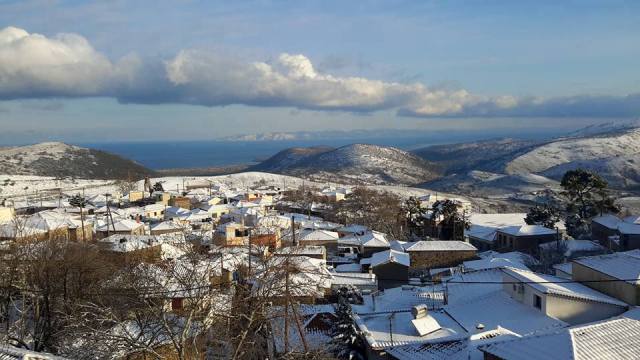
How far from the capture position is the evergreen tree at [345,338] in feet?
57.0

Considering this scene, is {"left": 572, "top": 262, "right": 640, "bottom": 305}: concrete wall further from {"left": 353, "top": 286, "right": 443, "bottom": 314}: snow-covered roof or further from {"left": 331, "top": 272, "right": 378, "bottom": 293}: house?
{"left": 331, "top": 272, "right": 378, "bottom": 293}: house

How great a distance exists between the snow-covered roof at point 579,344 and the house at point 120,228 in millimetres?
32865

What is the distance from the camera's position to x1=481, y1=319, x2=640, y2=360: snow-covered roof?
13125 mm

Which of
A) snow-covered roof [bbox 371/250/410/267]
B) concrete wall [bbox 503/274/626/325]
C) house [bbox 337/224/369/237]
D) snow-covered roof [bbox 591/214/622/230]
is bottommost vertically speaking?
house [bbox 337/224/369/237]

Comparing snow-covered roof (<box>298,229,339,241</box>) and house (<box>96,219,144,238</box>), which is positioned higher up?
house (<box>96,219,144,238</box>)

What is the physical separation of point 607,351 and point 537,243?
98.1ft

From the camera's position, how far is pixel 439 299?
2216 centimetres

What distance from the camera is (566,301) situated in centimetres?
1825

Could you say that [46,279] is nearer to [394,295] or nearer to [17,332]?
[17,332]

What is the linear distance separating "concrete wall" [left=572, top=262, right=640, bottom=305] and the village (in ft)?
0.16

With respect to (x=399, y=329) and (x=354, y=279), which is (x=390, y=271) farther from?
(x=399, y=329)

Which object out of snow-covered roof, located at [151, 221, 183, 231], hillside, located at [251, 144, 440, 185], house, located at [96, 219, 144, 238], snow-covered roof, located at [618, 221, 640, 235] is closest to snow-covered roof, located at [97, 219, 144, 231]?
house, located at [96, 219, 144, 238]

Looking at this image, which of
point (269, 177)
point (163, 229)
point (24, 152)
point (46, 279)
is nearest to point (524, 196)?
point (269, 177)

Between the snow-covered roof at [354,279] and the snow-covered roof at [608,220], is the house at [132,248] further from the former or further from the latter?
the snow-covered roof at [608,220]
